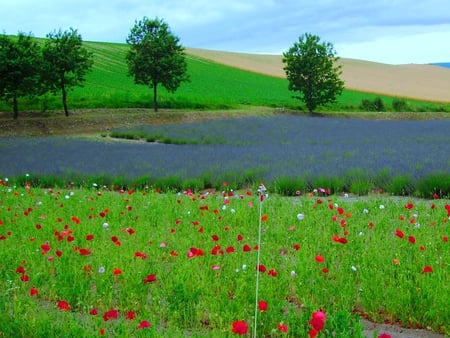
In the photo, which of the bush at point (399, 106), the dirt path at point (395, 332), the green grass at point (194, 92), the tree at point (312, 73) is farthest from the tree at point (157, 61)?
the dirt path at point (395, 332)

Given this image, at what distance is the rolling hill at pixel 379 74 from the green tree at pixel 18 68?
42.5 metres

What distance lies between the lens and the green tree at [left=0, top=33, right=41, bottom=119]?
32.1 metres

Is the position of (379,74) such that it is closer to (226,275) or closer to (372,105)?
(372,105)

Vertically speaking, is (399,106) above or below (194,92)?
below

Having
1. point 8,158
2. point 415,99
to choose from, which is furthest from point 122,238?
point 415,99

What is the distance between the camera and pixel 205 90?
176ft

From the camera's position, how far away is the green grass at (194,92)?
1612 inches

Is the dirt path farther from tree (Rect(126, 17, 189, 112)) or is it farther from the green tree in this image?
tree (Rect(126, 17, 189, 112))

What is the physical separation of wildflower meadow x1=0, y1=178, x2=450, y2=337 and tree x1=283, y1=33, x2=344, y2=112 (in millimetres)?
42655

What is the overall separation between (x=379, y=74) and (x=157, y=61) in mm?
50165

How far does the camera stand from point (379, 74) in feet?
267

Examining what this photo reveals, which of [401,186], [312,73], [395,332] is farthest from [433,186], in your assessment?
[312,73]

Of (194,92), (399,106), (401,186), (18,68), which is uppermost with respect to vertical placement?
(18,68)

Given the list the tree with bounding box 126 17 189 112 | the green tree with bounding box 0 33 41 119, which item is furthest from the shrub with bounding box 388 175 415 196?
the tree with bounding box 126 17 189 112
